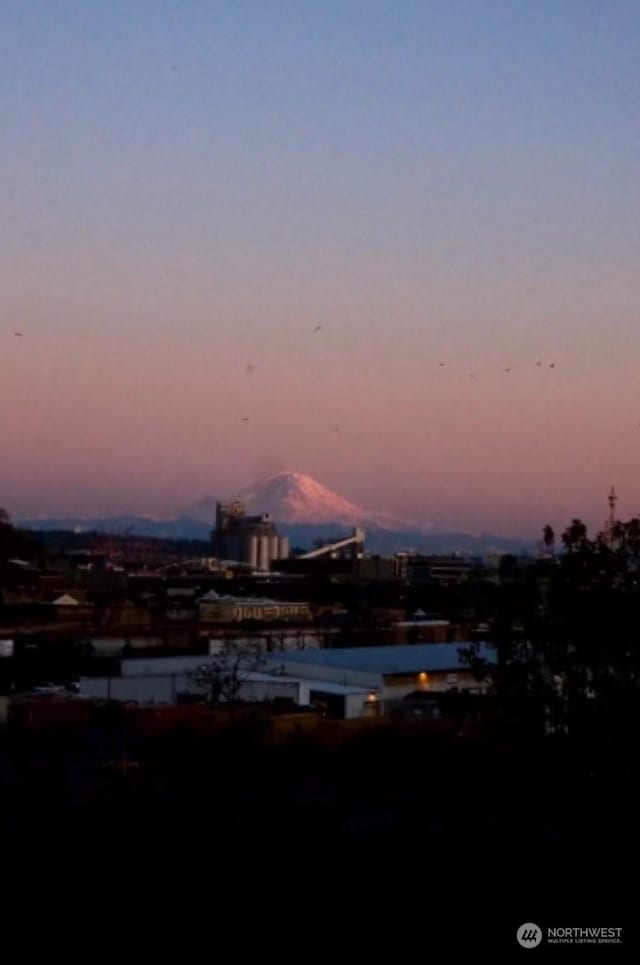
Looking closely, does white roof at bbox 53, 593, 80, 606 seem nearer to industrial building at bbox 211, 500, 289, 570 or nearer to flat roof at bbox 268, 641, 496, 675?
flat roof at bbox 268, 641, 496, 675

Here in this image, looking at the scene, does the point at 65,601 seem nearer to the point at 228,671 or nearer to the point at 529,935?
the point at 228,671

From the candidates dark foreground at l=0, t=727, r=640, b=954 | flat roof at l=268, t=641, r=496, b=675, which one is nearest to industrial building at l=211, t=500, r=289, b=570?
flat roof at l=268, t=641, r=496, b=675

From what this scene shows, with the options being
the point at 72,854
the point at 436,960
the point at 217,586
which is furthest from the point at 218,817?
the point at 217,586

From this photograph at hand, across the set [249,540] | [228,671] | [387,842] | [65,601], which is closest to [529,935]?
[387,842]

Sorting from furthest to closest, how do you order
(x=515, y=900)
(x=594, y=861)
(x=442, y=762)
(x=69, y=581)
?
1. (x=69, y=581)
2. (x=442, y=762)
3. (x=594, y=861)
4. (x=515, y=900)

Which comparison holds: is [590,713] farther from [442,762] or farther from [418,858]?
[442,762]
